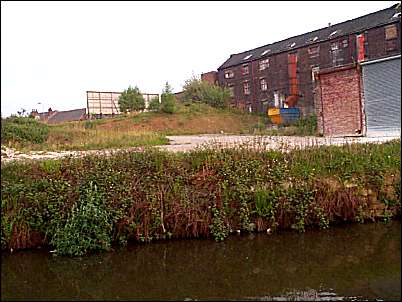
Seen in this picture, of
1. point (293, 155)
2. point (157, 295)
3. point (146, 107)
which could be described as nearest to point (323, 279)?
point (157, 295)

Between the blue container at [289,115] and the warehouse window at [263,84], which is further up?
the warehouse window at [263,84]

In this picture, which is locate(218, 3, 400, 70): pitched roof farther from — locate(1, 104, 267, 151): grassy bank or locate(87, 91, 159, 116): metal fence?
locate(87, 91, 159, 116): metal fence

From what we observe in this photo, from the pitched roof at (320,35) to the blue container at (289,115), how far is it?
6176mm

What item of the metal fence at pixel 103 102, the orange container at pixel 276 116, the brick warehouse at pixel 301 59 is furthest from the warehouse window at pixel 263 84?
the metal fence at pixel 103 102

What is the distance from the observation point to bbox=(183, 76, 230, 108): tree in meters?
35.5

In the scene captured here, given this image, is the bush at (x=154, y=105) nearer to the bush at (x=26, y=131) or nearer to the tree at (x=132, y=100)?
the tree at (x=132, y=100)

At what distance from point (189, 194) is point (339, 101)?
10.7 meters

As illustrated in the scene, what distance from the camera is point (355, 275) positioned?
5.73m

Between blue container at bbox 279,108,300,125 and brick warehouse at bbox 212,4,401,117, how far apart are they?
1.83m

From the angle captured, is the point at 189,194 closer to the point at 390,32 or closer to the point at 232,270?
the point at 232,270

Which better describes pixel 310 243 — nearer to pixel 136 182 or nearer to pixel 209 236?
pixel 209 236

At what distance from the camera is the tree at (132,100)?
3281 centimetres

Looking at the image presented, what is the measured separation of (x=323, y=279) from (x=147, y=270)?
2.50 m

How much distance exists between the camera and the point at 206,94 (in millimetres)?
35688
